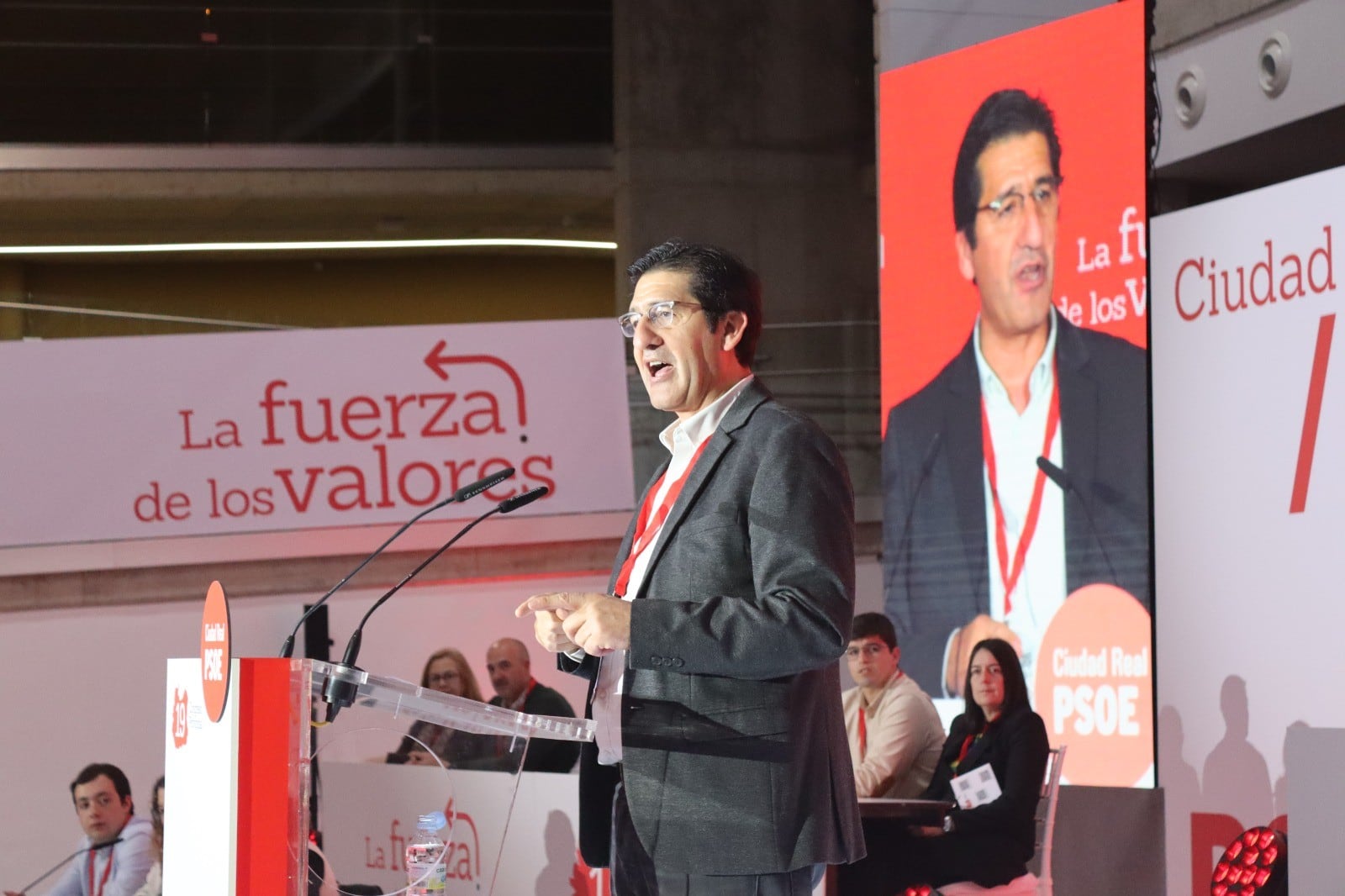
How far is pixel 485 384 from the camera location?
669 centimetres

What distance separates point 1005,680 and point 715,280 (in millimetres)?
3033

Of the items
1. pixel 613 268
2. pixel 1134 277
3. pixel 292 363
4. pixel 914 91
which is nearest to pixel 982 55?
pixel 914 91

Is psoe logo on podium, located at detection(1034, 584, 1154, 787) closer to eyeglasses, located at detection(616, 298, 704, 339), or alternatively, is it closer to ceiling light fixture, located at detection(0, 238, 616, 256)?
eyeglasses, located at detection(616, 298, 704, 339)

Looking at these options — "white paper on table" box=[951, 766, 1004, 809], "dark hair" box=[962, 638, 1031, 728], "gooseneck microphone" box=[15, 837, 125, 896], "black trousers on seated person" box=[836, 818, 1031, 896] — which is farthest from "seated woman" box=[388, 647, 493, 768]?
"gooseneck microphone" box=[15, 837, 125, 896]

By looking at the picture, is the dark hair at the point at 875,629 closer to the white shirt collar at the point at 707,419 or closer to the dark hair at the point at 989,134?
the dark hair at the point at 989,134

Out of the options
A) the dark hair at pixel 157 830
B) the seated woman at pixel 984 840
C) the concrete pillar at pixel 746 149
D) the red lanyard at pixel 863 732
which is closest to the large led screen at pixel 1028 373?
the red lanyard at pixel 863 732

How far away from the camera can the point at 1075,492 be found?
16.0ft

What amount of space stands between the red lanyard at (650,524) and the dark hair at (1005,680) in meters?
2.85

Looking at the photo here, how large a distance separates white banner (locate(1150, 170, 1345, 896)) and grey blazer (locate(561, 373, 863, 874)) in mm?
3125

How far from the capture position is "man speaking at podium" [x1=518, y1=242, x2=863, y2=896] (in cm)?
165

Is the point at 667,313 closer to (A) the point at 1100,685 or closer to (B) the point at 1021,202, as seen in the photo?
(A) the point at 1100,685

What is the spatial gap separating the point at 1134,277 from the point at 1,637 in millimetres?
4730

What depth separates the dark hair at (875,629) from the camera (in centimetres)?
509

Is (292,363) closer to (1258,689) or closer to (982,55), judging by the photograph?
(982,55)
